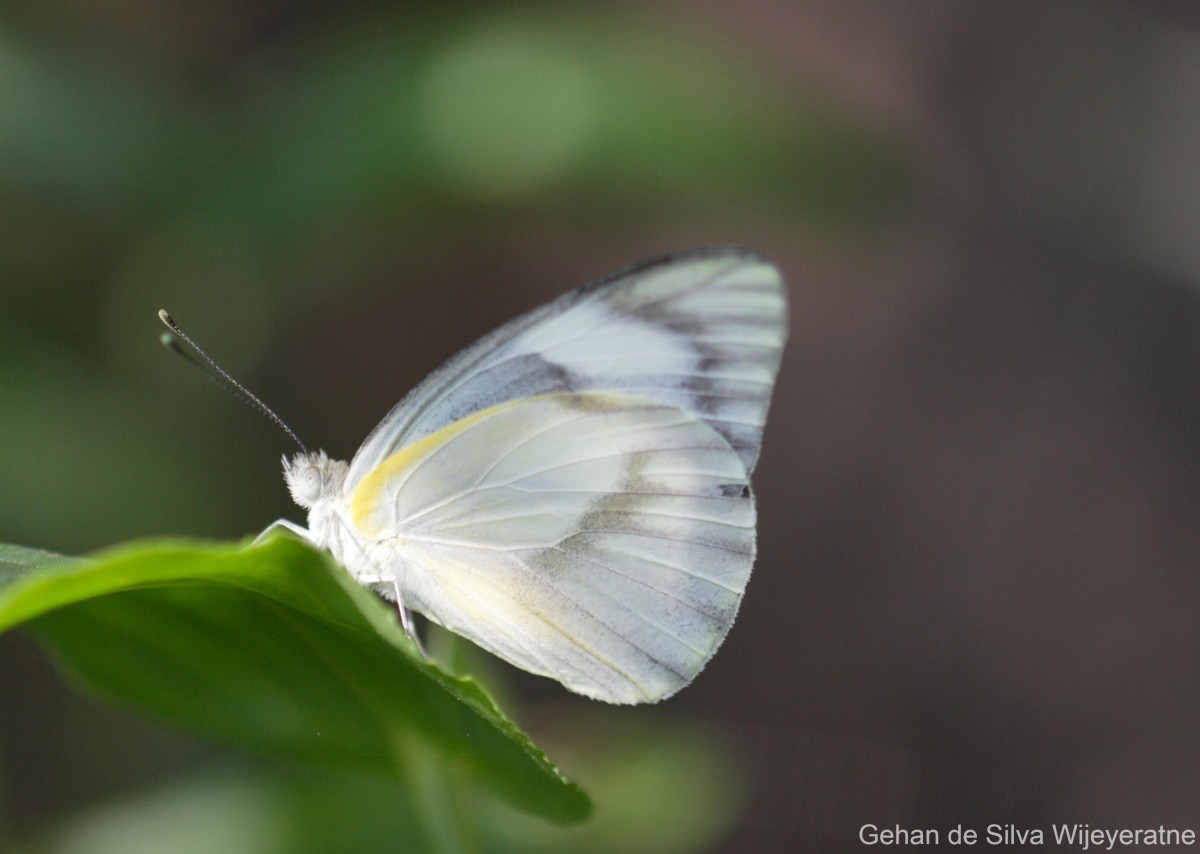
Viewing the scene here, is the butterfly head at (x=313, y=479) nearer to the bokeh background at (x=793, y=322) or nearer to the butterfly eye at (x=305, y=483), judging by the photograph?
the butterfly eye at (x=305, y=483)

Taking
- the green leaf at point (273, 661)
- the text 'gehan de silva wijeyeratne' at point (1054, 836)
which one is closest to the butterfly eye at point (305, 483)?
the green leaf at point (273, 661)

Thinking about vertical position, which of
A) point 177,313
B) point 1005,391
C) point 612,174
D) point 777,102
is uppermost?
point 1005,391

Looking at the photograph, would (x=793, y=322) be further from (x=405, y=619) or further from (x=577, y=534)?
(x=405, y=619)

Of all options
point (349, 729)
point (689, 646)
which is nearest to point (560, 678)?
point (689, 646)

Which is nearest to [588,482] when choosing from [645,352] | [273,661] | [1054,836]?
[645,352]

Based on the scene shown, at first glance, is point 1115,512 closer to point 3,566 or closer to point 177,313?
point 177,313
